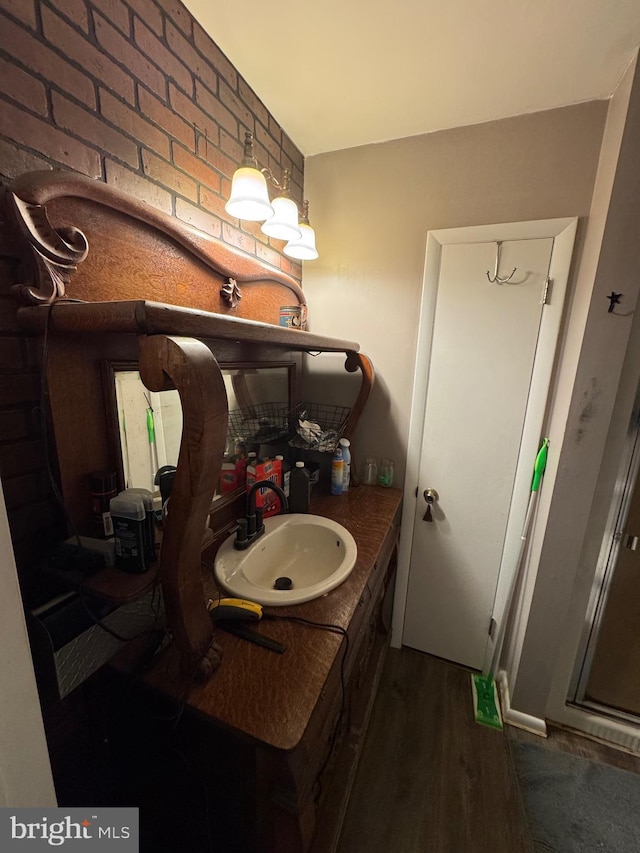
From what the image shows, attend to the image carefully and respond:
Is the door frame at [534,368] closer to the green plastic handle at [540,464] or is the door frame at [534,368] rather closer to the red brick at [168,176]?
the green plastic handle at [540,464]

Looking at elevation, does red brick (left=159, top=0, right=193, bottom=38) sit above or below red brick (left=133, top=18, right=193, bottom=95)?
above

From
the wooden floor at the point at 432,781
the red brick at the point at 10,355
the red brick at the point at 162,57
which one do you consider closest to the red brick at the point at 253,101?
the red brick at the point at 162,57

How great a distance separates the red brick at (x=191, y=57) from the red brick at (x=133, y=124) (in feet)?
0.77

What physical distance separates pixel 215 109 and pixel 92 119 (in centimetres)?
48

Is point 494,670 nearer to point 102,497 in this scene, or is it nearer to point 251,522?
point 251,522

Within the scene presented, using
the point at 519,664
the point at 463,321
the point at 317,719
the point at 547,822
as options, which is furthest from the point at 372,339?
the point at 547,822

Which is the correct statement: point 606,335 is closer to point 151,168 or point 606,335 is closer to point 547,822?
point 151,168

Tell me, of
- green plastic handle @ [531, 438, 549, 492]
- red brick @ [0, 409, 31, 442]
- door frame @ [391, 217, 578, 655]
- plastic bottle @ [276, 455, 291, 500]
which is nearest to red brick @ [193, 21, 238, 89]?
door frame @ [391, 217, 578, 655]

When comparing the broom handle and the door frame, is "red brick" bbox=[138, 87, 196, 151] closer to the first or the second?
the door frame

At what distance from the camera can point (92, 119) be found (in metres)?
0.66

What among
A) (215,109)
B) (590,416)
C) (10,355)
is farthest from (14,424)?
(590,416)

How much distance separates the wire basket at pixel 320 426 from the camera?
4.53 ft

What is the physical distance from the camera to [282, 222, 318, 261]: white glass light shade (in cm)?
126

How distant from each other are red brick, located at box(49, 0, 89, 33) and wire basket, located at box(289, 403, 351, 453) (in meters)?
1.18
